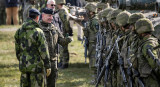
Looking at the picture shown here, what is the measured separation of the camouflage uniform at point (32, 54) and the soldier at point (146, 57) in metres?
1.87

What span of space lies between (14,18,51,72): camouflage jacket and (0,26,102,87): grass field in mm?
4174

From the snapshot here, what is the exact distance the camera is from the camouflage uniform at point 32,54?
9023 mm

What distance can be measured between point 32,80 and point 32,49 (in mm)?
627

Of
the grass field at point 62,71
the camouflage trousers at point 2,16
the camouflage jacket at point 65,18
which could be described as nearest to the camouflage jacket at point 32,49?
the grass field at point 62,71

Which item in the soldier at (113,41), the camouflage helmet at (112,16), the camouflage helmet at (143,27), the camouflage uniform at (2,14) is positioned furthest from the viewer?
the camouflage uniform at (2,14)

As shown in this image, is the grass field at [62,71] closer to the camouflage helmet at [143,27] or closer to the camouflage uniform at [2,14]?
the camouflage helmet at [143,27]

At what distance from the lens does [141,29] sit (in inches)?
328

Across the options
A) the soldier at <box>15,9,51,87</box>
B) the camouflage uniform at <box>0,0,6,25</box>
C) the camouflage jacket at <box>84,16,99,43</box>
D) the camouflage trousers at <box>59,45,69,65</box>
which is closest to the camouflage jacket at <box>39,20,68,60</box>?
the soldier at <box>15,9,51,87</box>

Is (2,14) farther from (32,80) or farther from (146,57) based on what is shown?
(146,57)

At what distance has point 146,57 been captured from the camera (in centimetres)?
801

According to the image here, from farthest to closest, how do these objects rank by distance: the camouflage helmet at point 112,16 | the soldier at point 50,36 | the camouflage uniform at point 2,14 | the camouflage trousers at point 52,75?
the camouflage uniform at point 2,14
the camouflage helmet at point 112,16
the camouflage trousers at point 52,75
the soldier at point 50,36

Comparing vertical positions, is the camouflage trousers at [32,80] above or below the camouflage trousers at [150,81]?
below

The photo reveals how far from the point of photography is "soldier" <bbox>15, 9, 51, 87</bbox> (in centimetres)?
902

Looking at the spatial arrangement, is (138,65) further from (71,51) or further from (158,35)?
(71,51)
